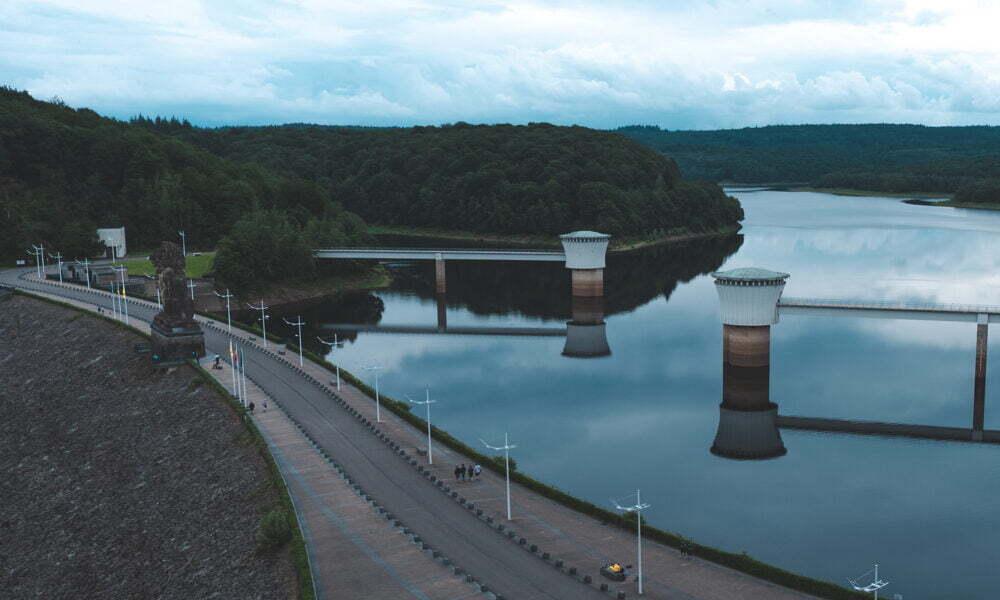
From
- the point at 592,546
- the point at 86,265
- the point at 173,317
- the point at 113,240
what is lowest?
the point at 592,546

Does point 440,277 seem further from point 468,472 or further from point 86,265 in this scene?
point 468,472

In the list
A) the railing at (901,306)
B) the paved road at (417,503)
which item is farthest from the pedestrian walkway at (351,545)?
the railing at (901,306)

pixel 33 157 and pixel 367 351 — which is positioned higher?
pixel 33 157

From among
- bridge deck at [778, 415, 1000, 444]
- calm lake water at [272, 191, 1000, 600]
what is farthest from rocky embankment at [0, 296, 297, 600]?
bridge deck at [778, 415, 1000, 444]

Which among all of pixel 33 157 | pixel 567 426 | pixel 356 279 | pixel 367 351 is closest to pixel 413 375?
pixel 367 351

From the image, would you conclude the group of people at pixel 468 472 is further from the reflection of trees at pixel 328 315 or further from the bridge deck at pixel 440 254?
the bridge deck at pixel 440 254

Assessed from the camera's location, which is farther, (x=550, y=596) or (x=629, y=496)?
(x=629, y=496)

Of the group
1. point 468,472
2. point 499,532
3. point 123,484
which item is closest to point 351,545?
point 499,532

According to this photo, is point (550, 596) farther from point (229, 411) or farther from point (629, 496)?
point (229, 411)
